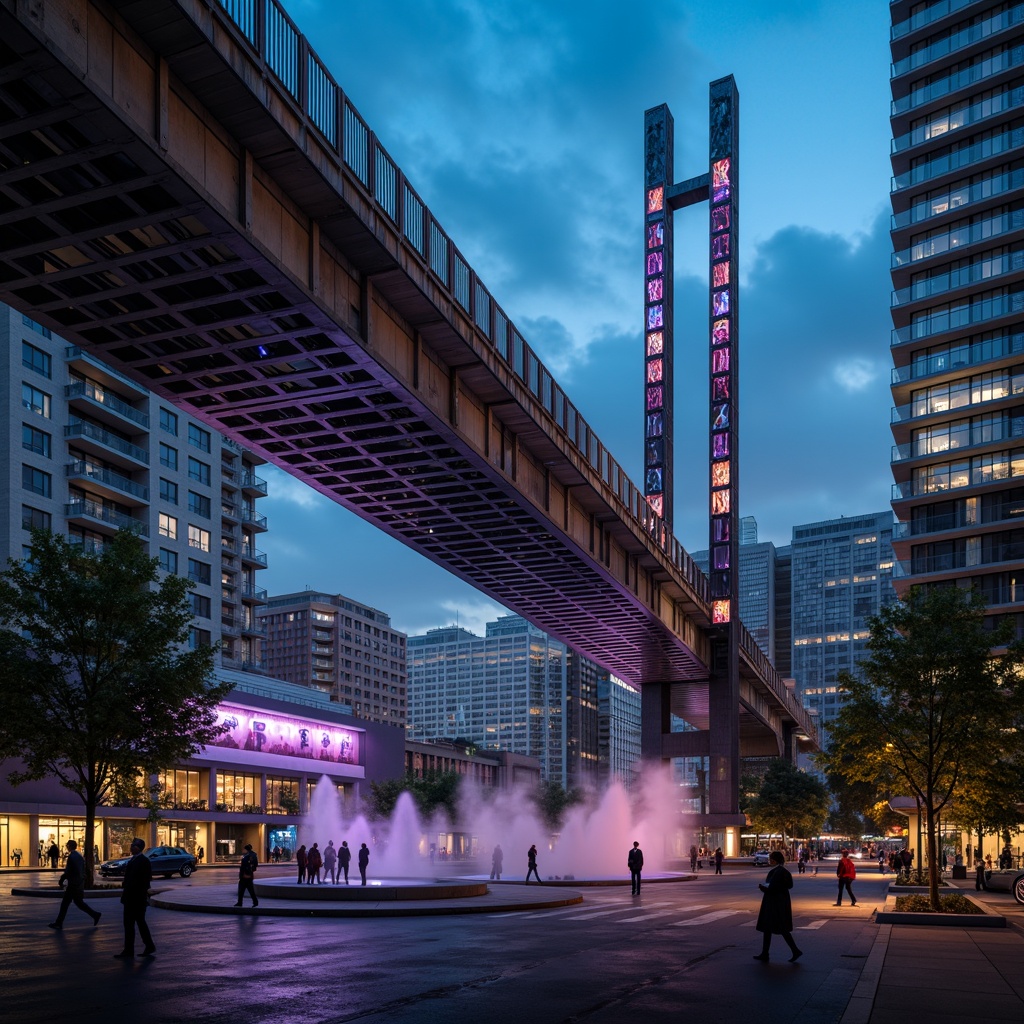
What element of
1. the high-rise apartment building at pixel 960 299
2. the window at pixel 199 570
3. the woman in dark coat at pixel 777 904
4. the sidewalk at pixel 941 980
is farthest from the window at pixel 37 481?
the woman in dark coat at pixel 777 904

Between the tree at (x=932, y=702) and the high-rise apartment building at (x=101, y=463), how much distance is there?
122ft

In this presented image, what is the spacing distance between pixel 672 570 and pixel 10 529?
1455 inches

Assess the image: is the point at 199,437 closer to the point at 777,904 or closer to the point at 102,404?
the point at 102,404

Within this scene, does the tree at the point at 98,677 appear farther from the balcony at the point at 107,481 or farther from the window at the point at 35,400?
the balcony at the point at 107,481

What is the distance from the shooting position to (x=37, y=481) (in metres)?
68.6

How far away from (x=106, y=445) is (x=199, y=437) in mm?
12299

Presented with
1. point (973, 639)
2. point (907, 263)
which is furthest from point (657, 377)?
point (973, 639)

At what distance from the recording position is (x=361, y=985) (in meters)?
14.7

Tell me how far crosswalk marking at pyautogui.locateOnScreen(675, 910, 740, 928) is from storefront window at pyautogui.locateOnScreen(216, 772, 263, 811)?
2050 inches

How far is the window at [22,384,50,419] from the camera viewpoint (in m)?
A: 68.1

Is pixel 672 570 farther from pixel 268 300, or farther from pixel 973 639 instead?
pixel 268 300

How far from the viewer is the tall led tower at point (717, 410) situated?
74.9 meters

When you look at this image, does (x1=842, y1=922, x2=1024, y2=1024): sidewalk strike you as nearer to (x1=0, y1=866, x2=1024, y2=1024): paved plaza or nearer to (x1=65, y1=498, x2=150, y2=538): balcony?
(x1=0, y1=866, x2=1024, y2=1024): paved plaza

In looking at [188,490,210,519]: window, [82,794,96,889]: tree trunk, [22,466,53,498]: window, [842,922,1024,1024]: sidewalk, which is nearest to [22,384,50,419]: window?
[22,466,53,498]: window
